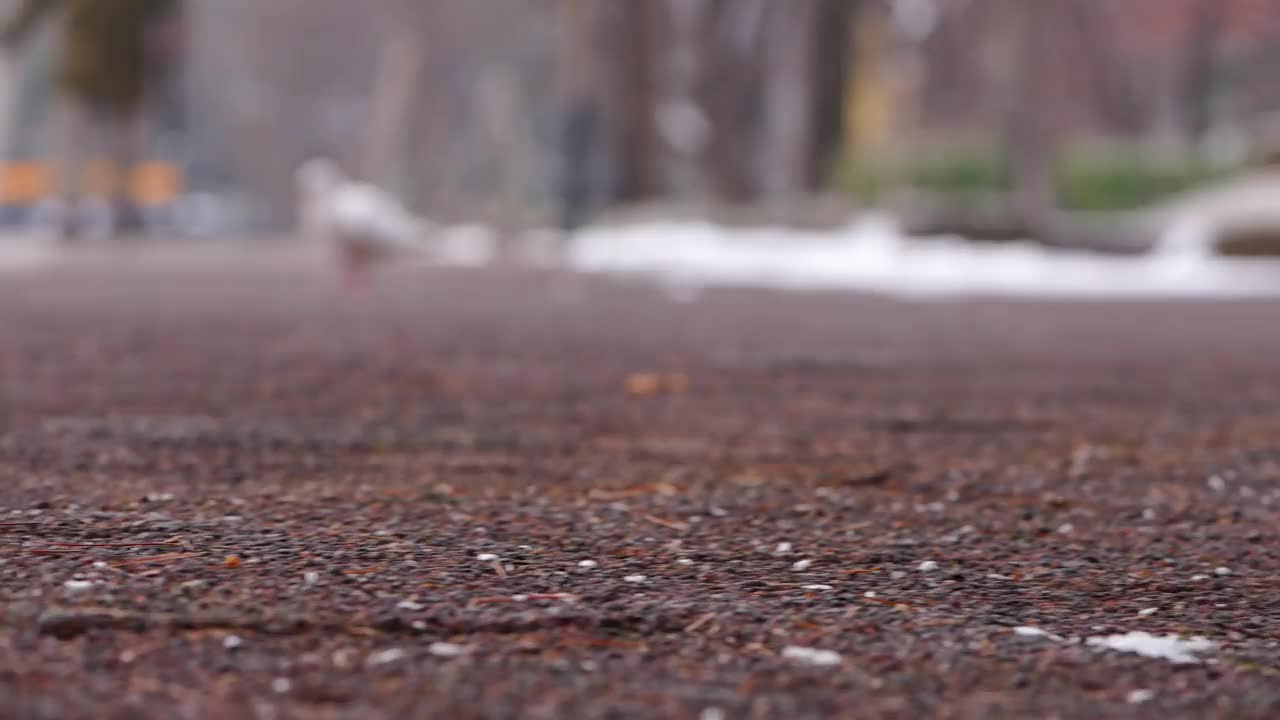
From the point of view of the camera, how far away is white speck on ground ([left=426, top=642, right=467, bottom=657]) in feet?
9.87

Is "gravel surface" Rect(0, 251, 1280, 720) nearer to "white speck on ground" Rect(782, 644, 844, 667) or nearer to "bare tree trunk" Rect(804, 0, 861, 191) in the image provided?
"white speck on ground" Rect(782, 644, 844, 667)

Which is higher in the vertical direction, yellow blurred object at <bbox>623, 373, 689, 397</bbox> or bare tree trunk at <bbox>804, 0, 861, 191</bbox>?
bare tree trunk at <bbox>804, 0, 861, 191</bbox>

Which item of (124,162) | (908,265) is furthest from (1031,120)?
(124,162)

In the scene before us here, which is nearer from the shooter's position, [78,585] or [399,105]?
[78,585]

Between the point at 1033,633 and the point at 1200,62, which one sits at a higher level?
the point at 1200,62

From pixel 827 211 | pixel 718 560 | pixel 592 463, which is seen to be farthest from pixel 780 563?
pixel 827 211

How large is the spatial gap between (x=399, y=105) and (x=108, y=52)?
38.7 feet

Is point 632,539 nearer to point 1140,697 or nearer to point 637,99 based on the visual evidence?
point 1140,697

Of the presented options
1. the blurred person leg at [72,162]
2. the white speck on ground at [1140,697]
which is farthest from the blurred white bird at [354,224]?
the white speck on ground at [1140,697]

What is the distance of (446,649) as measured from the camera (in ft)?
9.97

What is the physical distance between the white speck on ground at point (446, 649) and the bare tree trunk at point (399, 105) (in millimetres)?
35920

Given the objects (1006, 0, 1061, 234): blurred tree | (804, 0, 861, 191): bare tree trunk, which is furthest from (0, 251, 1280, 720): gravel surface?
(804, 0, 861, 191): bare tree trunk

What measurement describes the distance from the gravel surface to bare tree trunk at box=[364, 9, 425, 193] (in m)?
30.9

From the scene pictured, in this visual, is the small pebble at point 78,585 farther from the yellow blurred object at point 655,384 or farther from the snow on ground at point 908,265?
the snow on ground at point 908,265
